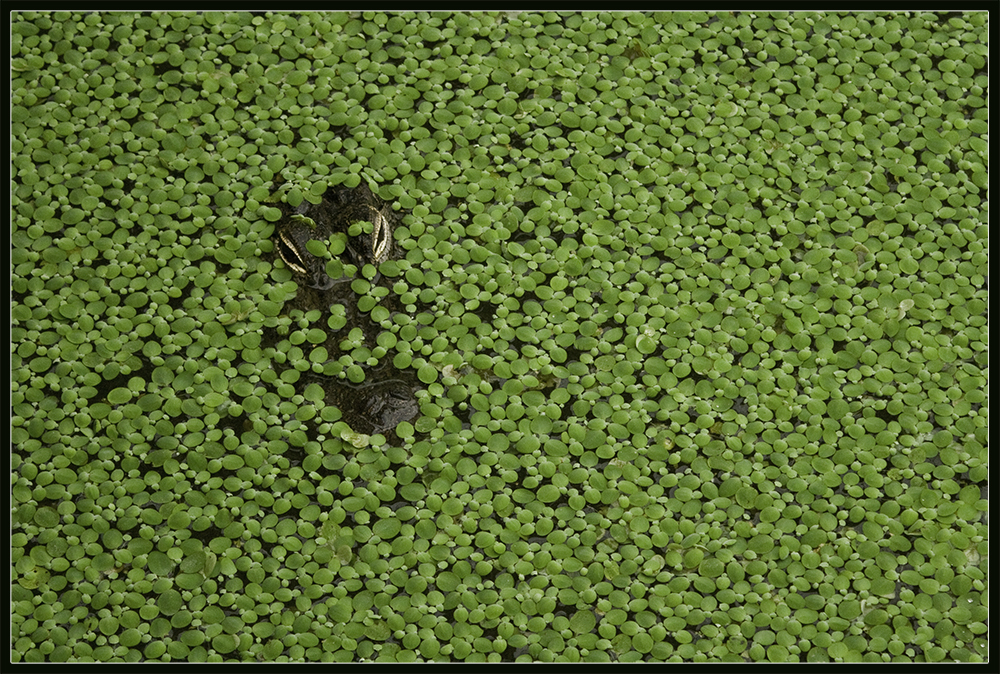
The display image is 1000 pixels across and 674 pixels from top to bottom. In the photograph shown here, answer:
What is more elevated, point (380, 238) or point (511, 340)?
point (380, 238)

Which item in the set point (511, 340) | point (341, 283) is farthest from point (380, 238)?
point (511, 340)

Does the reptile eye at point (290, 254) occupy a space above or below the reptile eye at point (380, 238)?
below

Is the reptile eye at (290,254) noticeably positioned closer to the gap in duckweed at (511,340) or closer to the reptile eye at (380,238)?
the gap in duckweed at (511,340)

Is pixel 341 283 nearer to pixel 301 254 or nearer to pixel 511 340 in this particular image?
pixel 301 254

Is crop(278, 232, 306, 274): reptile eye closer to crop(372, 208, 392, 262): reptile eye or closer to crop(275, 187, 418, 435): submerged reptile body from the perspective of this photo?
crop(275, 187, 418, 435): submerged reptile body

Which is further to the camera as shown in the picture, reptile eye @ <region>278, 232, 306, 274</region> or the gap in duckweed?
reptile eye @ <region>278, 232, 306, 274</region>

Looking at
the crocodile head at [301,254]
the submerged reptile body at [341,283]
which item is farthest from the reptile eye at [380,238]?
the crocodile head at [301,254]

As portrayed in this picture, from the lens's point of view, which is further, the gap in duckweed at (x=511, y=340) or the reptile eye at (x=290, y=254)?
the reptile eye at (x=290, y=254)

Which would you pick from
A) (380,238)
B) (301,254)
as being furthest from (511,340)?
(301,254)

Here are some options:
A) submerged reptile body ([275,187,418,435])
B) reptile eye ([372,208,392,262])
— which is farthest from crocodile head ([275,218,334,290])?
reptile eye ([372,208,392,262])
